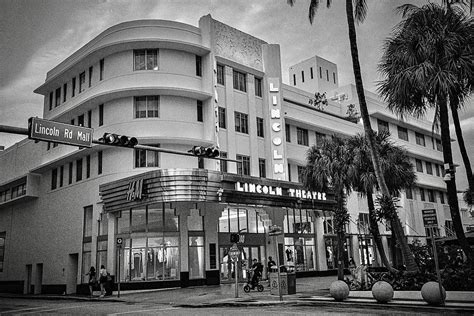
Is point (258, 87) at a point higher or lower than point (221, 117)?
higher

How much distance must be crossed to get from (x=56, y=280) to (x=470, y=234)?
2865cm

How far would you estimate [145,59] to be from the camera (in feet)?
108

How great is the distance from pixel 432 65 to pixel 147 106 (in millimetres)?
19349

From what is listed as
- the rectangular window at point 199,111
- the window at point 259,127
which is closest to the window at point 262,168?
the window at point 259,127

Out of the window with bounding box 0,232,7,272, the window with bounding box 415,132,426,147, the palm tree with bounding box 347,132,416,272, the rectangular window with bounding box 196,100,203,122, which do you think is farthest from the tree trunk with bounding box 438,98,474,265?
the window with bounding box 415,132,426,147

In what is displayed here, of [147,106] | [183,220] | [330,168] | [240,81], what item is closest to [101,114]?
[147,106]

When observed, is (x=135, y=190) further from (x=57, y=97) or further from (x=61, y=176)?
(x=57, y=97)

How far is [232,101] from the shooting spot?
34.8 meters

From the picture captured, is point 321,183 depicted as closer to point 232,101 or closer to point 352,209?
point 232,101

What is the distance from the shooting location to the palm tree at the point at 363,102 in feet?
65.2

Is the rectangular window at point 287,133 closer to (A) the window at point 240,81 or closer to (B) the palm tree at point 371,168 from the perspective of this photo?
(A) the window at point 240,81

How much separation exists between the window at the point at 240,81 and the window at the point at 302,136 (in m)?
7.69

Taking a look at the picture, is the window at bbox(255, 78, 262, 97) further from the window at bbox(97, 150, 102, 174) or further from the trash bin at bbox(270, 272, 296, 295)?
the trash bin at bbox(270, 272, 296, 295)

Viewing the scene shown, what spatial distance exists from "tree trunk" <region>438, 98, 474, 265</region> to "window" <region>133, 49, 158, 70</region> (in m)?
19.8
